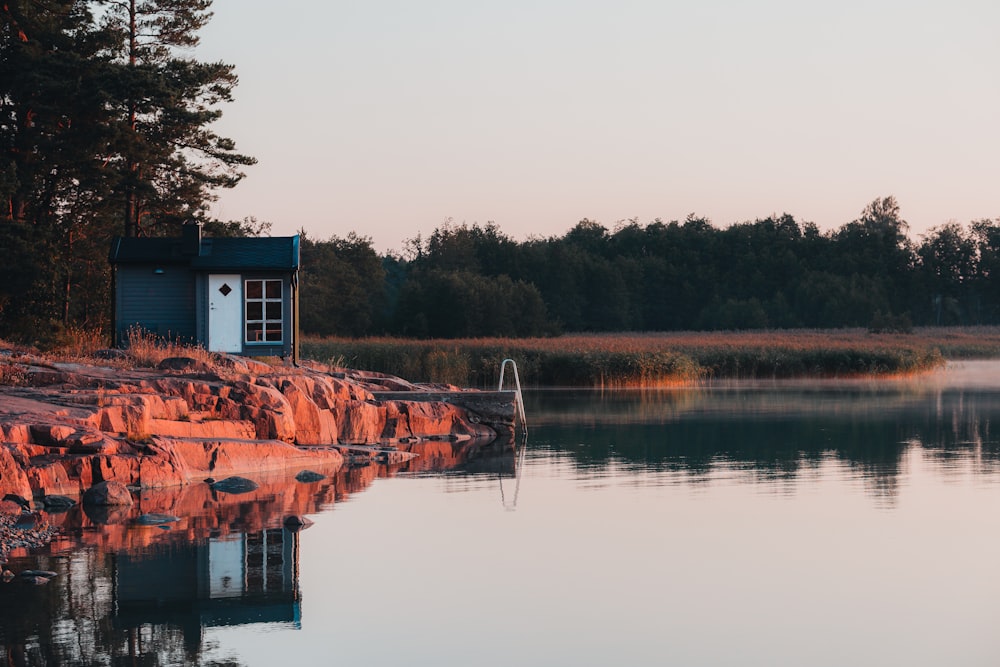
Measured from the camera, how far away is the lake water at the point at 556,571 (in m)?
8.95

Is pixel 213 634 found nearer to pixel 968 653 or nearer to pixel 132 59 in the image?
pixel 968 653

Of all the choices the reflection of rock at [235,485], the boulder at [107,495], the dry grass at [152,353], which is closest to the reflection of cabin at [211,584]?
the boulder at [107,495]

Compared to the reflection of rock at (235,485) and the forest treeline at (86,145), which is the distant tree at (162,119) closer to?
the forest treeline at (86,145)

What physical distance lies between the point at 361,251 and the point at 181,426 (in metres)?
62.2

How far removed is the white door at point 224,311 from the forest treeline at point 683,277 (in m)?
42.1

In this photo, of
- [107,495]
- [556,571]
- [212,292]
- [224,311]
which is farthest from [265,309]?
[556,571]

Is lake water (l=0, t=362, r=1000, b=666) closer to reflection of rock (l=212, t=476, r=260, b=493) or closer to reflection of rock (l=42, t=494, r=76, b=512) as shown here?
reflection of rock (l=212, t=476, r=260, b=493)

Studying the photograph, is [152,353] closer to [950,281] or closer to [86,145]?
[86,145]

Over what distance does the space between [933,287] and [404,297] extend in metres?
44.2

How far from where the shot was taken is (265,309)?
27.8m

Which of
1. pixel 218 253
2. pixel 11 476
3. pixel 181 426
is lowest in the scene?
pixel 11 476

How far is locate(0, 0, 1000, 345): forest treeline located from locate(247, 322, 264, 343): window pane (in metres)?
3.86

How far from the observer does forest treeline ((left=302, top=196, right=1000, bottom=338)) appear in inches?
2852

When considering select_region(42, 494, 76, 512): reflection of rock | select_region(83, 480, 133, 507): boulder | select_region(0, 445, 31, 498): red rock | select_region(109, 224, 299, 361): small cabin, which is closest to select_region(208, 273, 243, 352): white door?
select_region(109, 224, 299, 361): small cabin
